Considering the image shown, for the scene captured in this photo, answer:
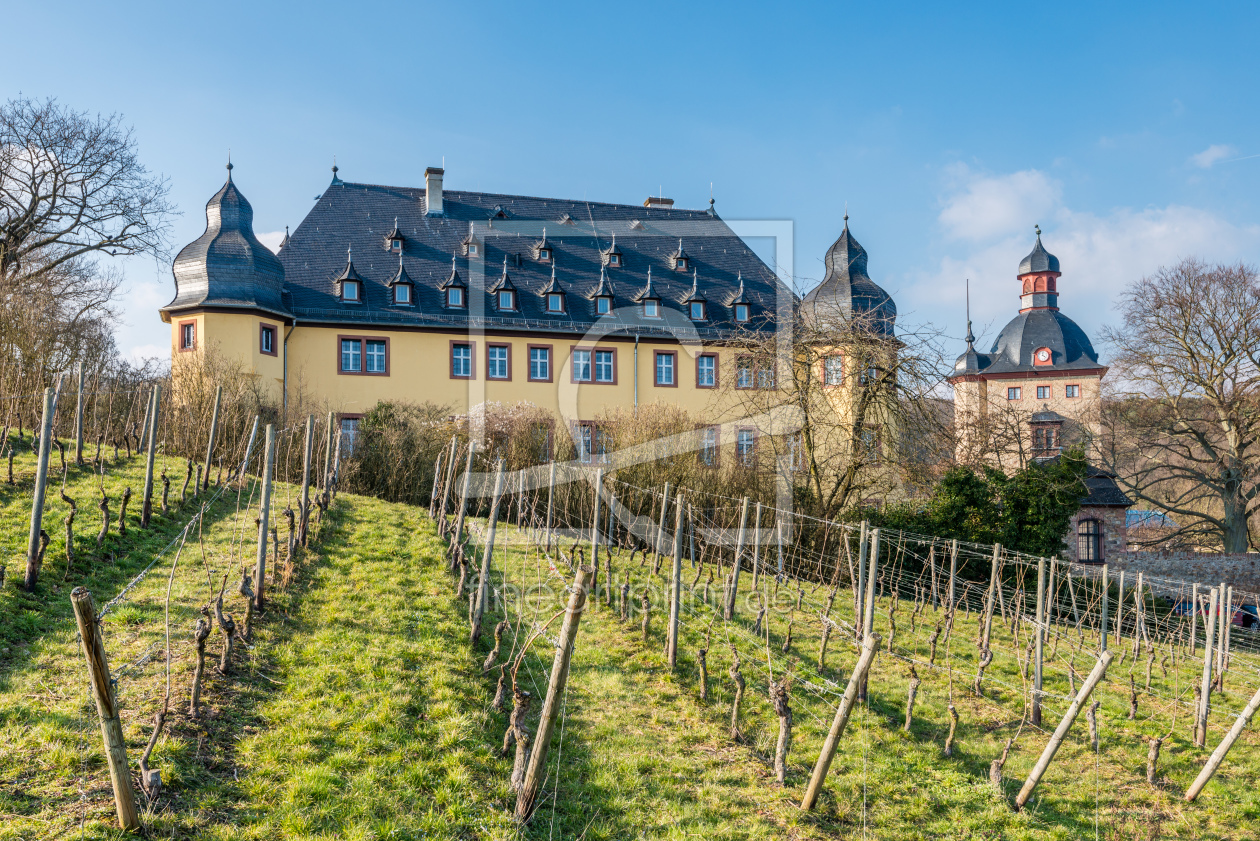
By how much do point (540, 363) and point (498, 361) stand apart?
4.12ft

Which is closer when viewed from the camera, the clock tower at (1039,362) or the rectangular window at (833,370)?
the rectangular window at (833,370)

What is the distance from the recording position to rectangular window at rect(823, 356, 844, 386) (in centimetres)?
1595

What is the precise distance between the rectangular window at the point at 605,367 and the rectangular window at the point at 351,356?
677 centimetres

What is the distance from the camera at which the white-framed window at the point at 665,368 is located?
26.2 metres

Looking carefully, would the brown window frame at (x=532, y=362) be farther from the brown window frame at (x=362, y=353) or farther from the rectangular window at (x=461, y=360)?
the brown window frame at (x=362, y=353)

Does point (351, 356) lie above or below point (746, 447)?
above

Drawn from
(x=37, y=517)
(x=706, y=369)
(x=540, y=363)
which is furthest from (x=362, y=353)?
(x=37, y=517)

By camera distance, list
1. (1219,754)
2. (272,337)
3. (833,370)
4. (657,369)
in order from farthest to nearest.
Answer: (657,369), (272,337), (833,370), (1219,754)

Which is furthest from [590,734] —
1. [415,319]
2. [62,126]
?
[62,126]

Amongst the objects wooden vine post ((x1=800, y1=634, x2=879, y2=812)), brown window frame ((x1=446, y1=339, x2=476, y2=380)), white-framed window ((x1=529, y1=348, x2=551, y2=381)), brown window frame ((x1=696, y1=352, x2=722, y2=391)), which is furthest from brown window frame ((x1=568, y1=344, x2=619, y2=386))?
wooden vine post ((x1=800, y1=634, x2=879, y2=812))

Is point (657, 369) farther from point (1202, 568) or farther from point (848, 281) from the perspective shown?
point (1202, 568)

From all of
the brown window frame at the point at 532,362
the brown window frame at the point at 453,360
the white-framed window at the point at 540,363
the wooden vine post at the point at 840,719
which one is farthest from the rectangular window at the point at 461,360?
the wooden vine post at the point at 840,719

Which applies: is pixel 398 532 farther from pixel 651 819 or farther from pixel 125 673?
pixel 651 819

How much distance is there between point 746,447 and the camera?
20.0 metres
